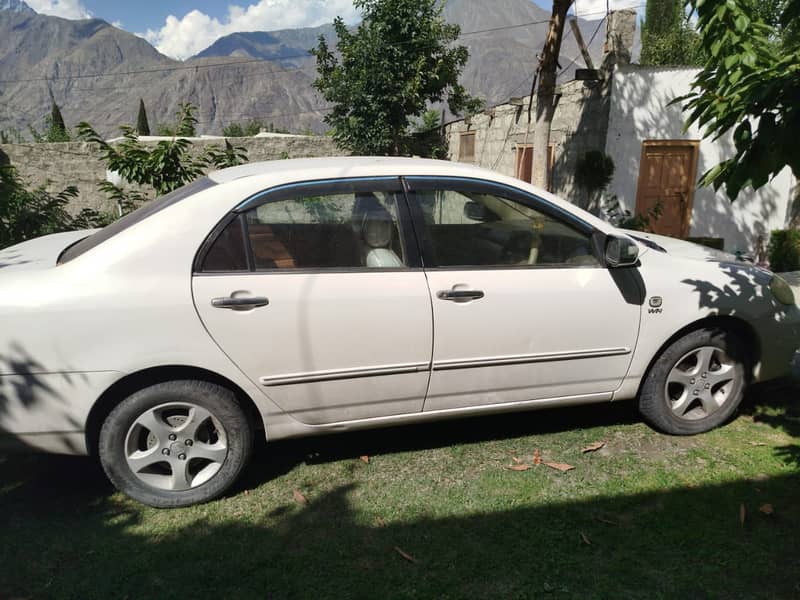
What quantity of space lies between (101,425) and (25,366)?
0.44 m

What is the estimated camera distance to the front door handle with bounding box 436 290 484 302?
3160 millimetres

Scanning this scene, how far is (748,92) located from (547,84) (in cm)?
604

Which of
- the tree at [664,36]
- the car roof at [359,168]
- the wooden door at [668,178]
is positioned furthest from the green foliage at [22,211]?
the tree at [664,36]

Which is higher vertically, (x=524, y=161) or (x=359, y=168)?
(x=524, y=161)

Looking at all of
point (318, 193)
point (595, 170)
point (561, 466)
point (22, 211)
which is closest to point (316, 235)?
point (318, 193)

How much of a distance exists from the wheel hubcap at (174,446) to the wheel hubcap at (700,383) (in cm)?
263

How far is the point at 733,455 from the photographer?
3.61 metres

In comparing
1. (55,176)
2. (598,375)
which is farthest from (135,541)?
(55,176)

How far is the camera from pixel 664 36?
36438 millimetres

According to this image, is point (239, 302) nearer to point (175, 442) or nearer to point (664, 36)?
point (175, 442)

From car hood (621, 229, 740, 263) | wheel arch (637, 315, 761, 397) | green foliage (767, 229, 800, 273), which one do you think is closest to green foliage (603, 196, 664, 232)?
green foliage (767, 229, 800, 273)

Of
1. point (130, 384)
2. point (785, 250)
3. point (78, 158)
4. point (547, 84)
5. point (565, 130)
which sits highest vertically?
point (547, 84)

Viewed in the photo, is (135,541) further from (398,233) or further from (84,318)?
(398,233)

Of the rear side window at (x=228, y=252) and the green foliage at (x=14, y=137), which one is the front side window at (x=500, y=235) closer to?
the rear side window at (x=228, y=252)
